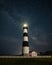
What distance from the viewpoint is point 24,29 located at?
40.3 ft
